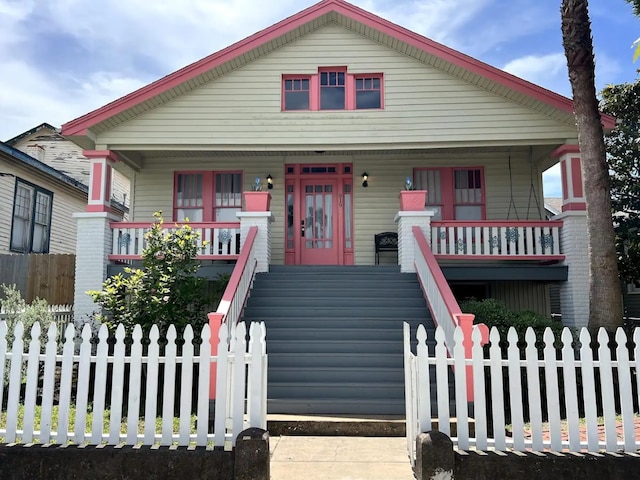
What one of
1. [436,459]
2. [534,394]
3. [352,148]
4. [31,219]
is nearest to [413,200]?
[352,148]

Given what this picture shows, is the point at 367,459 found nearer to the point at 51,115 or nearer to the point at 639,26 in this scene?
the point at 639,26

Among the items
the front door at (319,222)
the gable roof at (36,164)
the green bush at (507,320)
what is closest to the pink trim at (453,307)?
the green bush at (507,320)

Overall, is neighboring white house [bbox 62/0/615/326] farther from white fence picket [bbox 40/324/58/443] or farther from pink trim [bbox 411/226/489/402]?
white fence picket [bbox 40/324/58/443]

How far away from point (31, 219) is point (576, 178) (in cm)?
1554

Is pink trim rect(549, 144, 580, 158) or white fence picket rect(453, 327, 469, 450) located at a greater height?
pink trim rect(549, 144, 580, 158)

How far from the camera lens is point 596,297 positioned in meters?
8.06

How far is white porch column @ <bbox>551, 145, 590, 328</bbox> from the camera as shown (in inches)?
394

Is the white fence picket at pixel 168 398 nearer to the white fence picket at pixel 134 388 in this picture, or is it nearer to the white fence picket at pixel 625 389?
the white fence picket at pixel 134 388

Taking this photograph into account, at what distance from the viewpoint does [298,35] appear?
11438mm

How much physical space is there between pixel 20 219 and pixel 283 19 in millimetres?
10295

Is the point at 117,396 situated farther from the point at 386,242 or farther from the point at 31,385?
the point at 386,242

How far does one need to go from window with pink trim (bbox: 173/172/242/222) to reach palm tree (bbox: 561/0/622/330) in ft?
26.0

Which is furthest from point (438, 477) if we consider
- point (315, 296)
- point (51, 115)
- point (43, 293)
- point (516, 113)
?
point (51, 115)

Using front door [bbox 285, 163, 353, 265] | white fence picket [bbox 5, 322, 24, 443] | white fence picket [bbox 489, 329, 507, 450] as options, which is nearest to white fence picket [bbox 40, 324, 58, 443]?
white fence picket [bbox 5, 322, 24, 443]
